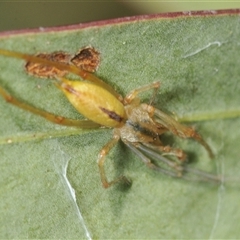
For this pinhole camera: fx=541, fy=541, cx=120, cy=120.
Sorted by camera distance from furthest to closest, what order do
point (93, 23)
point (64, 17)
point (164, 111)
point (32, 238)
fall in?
point (64, 17) < point (164, 111) < point (32, 238) < point (93, 23)

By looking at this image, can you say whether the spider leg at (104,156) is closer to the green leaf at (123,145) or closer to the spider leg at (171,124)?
the green leaf at (123,145)

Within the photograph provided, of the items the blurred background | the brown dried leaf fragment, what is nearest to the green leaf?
the brown dried leaf fragment

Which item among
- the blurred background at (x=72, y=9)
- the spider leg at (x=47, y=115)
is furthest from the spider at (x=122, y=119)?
the blurred background at (x=72, y=9)

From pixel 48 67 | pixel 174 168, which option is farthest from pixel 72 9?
pixel 174 168

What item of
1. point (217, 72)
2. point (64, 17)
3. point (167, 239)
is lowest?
point (167, 239)

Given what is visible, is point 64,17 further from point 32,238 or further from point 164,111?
point 32,238

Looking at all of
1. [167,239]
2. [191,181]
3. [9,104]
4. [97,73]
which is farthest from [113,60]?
[167,239]

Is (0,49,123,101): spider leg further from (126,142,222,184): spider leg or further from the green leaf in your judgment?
(126,142,222,184): spider leg
